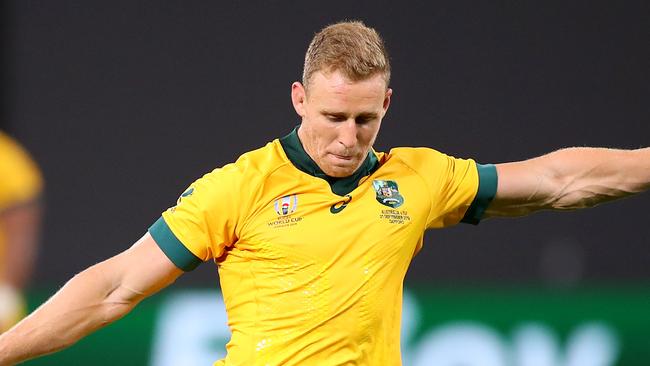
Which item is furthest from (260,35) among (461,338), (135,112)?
(461,338)

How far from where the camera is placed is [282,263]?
3.83 m

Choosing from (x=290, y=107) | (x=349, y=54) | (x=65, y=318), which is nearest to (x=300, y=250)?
(x=349, y=54)

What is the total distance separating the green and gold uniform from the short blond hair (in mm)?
3870

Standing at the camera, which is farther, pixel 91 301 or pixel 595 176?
pixel 595 176

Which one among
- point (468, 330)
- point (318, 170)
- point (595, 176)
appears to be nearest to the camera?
point (318, 170)

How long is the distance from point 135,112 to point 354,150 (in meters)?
3.81

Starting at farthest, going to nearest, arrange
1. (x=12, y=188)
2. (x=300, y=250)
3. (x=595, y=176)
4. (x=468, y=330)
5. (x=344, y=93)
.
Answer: (x=12, y=188), (x=468, y=330), (x=595, y=176), (x=300, y=250), (x=344, y=93)

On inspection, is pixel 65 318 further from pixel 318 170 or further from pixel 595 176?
pixel 595 176

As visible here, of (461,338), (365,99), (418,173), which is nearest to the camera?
(365,99)

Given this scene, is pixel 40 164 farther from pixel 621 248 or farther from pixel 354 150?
pixel 354 150

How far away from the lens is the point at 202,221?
3.79m

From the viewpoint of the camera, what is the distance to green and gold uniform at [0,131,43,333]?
728 cm

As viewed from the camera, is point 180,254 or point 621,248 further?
point 621,248

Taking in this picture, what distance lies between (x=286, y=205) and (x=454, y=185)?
550 mm
